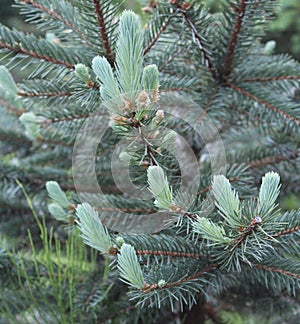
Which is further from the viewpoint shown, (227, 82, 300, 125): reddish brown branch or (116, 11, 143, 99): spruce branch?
(227, 82, 300, 125): reddish brown branch

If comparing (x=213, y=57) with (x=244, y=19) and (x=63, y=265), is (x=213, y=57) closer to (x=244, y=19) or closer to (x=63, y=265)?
(x=244, y=19)

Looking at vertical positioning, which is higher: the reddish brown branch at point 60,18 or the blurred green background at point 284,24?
the reddish brown branch at point 60,18

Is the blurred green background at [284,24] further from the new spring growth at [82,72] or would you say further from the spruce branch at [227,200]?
the spruce branch at [227,200]

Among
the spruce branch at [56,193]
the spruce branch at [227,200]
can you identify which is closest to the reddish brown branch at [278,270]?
the spruce branch at [227,200]

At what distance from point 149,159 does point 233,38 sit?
0.26 meters

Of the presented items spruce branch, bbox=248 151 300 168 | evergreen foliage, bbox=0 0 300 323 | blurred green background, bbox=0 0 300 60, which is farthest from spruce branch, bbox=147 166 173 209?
blurred green background, bbox=0 0 300 60

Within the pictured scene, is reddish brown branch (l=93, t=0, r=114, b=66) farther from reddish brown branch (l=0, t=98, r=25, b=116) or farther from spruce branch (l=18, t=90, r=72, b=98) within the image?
reddish brown branch (l=0, t=98, r=25, b=116)

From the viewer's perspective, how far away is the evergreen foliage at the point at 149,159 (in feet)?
1.19

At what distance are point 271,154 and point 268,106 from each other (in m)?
0.14

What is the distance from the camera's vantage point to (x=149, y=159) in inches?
15.8

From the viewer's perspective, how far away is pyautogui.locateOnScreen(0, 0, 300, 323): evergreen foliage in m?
0.36

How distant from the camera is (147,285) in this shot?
0.37 metres

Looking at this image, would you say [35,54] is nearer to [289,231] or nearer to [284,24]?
[289,231]

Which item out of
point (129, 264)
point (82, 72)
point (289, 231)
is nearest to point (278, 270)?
point (289, 231)
